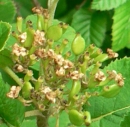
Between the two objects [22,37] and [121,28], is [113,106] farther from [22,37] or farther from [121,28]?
[121,28]

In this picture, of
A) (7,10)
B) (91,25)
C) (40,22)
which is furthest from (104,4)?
(40,22)

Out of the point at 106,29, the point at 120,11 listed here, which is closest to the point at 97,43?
the point at 106,29

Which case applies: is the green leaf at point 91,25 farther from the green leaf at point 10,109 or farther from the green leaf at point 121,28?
the green leaf at point 10,109

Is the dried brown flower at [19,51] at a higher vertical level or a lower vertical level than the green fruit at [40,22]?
lower

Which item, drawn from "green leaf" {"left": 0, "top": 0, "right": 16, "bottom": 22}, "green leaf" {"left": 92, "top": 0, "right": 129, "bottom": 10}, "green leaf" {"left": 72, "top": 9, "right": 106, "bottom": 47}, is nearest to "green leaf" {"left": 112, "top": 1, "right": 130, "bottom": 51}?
"green leaf" {"left": 92, "top": 0, "right": 129, "bottom": 10}

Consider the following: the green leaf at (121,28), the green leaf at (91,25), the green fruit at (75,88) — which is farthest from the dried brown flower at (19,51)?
the green leaf at (91,25)
